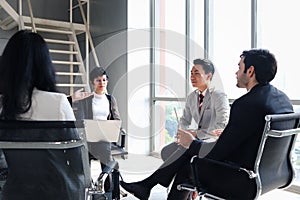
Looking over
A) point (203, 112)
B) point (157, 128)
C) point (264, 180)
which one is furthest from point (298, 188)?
point (157, 128)

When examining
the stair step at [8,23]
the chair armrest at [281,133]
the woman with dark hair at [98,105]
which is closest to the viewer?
the chair armrest at [281,133]

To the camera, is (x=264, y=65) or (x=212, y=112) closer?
(x=264, y=65)

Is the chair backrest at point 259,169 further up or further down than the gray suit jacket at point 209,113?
further down

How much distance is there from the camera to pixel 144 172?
4.52 m

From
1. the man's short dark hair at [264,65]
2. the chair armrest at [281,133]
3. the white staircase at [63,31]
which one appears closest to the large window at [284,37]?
the man's short dark hair at [264,65]

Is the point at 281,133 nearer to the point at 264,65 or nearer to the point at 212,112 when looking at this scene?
the point at 264,65

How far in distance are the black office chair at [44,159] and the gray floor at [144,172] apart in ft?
5.90

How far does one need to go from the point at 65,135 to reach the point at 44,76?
30 centimetres

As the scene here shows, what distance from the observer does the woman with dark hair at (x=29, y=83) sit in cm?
162

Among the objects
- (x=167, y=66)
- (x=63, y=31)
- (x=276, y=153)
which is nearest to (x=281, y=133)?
(x=276, y=153)

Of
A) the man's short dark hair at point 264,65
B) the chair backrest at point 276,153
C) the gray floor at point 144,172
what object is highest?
the man's short dark hair at point 264,65

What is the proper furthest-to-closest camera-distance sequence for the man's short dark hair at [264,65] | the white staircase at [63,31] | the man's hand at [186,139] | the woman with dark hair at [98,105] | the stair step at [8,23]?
the stair step at [8,23], the white staircase at [63,31], the woman with dark hair at [98,105], the man's hand at [186,139], the man's short dark hair at [264,65]

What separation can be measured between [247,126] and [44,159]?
111 centimetres

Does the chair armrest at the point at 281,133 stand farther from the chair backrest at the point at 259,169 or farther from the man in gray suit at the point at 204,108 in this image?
the man in gray suit at the point at 204,108
